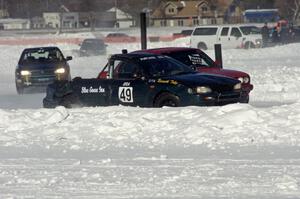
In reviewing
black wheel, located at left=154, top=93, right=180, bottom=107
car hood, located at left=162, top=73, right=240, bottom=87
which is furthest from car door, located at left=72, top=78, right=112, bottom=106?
car hood, located at left=162, top=73, right=240, bottom=87

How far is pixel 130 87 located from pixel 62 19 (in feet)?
246

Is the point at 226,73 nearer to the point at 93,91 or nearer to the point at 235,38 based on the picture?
the point at 93,91

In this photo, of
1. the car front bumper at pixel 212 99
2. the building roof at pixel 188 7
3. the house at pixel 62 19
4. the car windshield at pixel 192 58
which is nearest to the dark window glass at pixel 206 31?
the car windshield at pixel 192 58

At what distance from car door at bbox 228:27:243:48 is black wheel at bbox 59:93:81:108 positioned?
30.0m

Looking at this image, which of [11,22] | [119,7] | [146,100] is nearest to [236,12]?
[119,7]

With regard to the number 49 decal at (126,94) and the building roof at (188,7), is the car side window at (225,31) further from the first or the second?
the building roof at (188,7)

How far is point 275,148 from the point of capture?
1037 centimetres

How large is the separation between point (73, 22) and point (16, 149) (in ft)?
272

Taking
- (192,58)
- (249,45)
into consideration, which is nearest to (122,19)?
(249,45)

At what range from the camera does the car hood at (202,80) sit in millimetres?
14172

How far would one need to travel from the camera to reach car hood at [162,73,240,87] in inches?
558

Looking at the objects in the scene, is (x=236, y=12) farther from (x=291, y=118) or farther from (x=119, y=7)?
(x=291, y=118)

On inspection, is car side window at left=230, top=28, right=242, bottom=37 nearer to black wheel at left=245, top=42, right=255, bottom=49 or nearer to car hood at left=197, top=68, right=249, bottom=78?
black wheel at left=245, top=42, right=255, bottom=49

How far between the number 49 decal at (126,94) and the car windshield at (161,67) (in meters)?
0.52
